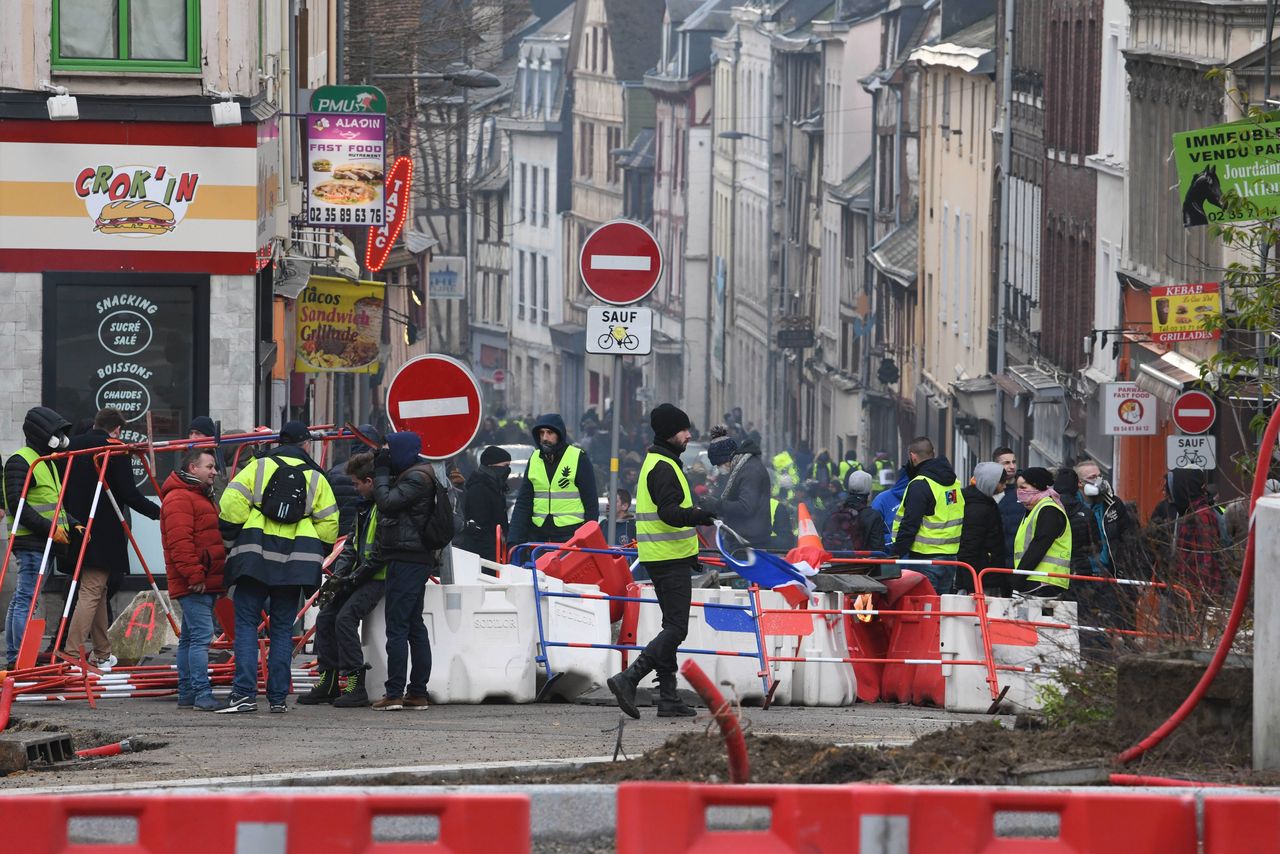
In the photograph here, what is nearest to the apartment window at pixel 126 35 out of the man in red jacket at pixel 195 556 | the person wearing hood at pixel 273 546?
the man in red jacket at pixel 195 556

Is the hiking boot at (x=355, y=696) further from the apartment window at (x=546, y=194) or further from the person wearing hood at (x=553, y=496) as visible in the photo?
the apartment window at (x=546, y=194)

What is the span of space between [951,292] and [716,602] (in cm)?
4350

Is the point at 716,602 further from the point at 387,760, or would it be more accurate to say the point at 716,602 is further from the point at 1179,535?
the point at 387,760

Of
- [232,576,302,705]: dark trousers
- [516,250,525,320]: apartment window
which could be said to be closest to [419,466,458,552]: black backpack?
[232,576,302,705]: dark trousers

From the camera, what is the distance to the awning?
3491 cm

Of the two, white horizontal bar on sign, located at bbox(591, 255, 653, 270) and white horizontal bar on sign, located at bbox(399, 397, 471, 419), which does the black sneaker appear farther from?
white horizontal bar on sign, located at bbox(591, 255, 653, 270)

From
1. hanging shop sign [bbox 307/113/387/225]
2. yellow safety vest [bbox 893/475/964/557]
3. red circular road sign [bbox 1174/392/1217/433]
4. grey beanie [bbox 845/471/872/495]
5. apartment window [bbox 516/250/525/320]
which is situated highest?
apartment window [bbox 516/250/525/320]

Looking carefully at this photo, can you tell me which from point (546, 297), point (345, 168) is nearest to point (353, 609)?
point (345, 168)

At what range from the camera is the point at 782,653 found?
15.3 m

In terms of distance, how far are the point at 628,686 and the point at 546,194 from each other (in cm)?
9687

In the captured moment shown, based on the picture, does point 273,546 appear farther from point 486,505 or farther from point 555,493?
point 486,505

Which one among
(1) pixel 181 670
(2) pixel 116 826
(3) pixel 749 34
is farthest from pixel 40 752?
(3) pixel 749 34

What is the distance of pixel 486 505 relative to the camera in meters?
19.7

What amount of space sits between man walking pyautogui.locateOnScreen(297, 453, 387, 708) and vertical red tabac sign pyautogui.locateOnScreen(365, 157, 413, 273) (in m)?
18.9
